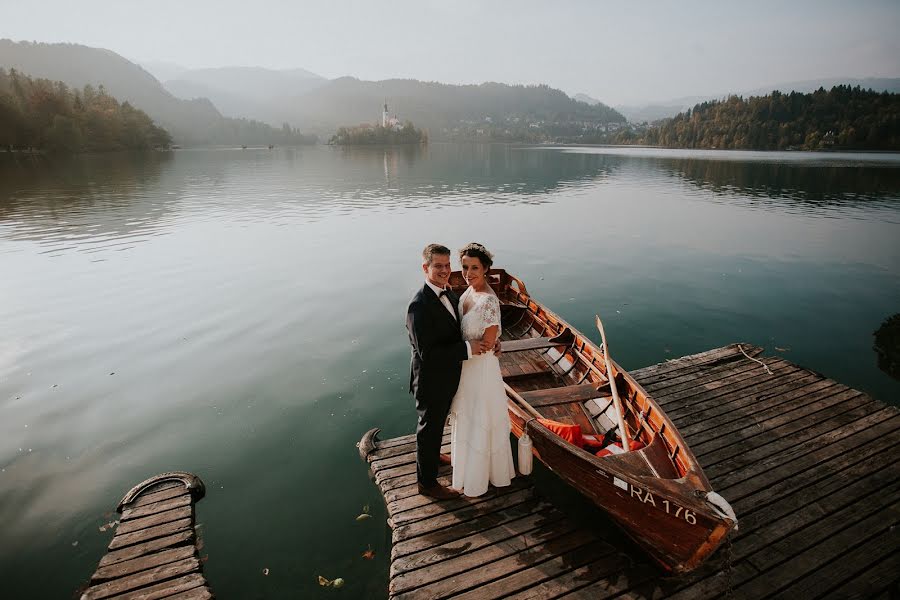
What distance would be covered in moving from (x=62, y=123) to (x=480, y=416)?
395ft

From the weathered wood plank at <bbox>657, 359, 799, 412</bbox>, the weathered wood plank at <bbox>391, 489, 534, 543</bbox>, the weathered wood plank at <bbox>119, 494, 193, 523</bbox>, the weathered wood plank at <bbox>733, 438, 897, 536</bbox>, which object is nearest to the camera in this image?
the weathered wood plank at <bbox>391, 489, 534, 543</bbox>

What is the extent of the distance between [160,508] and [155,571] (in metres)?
1.22

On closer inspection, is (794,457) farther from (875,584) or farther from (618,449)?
(618,449)

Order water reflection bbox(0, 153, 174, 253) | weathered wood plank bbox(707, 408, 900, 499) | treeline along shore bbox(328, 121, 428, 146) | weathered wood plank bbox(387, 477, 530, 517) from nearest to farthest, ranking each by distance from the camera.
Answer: weathered wood plank bbox(387, 477, 530, 517) < weathered wood plank bbox(707, 408, 900, 499) < water reflection bbox(0, 153, 174, 253) < treeline along shore bbox(328, 121, 428, 146)

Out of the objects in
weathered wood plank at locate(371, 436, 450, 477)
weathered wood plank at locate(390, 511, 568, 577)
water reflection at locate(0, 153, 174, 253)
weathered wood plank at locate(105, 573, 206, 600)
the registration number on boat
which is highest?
water reflection at locate(0, 153, 174, 253)

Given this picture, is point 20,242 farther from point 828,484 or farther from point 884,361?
point 884,361

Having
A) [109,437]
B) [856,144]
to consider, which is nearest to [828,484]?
[109,437]

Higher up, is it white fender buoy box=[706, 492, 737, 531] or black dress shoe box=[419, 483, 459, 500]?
white fender buoy box=[706, 492, 737, 531]

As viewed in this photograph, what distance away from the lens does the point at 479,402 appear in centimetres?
522

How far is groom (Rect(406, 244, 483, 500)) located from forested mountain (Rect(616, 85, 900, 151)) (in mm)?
153932

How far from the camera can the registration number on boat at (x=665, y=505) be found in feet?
14.0

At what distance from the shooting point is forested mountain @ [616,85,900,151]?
112688 mm

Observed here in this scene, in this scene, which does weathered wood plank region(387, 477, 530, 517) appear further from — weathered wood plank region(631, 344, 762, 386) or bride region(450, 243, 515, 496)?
weathered wood plank region(631, 344, 762, 386)

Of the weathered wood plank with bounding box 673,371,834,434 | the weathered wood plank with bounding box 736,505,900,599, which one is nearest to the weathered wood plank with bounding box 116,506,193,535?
the weathered wood plank with bounding box 736,505,900,599
